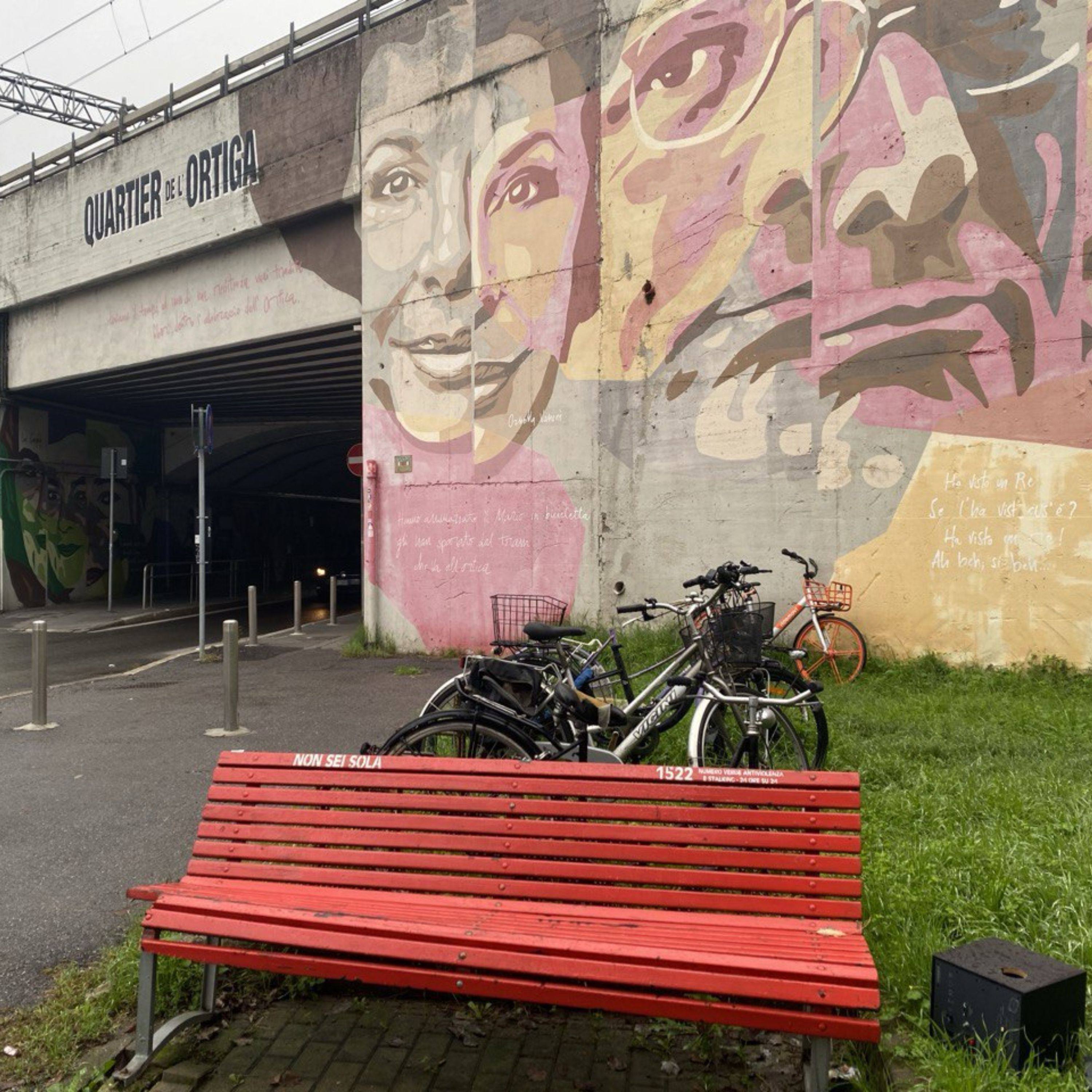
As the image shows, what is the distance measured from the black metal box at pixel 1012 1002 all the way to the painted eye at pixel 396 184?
11.2 meters

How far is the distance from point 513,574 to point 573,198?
438 centimetres

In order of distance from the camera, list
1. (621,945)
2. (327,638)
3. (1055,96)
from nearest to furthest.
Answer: (621,945)
(1055,96)
(327,638)

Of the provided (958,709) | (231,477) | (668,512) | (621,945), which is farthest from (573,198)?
(231,477)

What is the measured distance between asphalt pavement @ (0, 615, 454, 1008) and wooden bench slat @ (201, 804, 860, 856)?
99 centimetres

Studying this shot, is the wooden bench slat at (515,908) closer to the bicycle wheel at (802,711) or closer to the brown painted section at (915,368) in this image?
the bicycle wheel at (802,711)

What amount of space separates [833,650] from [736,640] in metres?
4.32

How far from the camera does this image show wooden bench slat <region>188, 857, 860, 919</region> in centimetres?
238

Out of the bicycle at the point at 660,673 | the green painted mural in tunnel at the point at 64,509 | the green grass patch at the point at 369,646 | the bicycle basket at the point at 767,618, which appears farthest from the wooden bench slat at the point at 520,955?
the green painted mural in tunnel at the point at 64,509

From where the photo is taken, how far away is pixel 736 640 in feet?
14.4

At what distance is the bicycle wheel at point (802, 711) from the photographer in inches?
179

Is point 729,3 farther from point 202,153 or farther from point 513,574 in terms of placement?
point 202,153

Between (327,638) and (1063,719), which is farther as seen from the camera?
(327,638)

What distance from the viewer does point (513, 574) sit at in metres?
10.9

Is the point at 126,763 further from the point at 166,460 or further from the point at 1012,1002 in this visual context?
the point at 166,460
